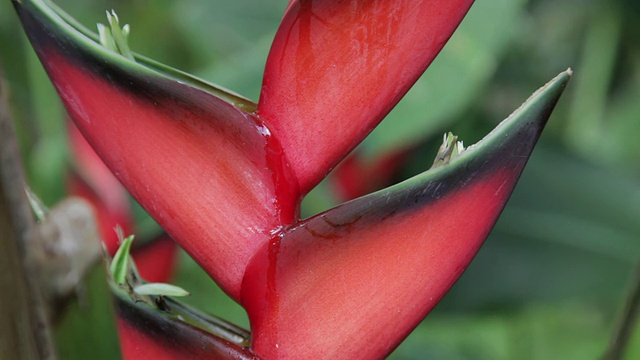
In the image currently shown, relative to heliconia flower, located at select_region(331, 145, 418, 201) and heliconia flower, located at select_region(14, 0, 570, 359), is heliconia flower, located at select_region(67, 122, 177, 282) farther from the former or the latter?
heliconia flower, located at select_region(14, 0, 570, 359)

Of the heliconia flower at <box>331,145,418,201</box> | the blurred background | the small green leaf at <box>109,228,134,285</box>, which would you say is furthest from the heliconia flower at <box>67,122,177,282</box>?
the small green leaf at <box>109,228,134,285</box>

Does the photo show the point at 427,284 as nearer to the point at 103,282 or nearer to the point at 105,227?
the point at 103,282

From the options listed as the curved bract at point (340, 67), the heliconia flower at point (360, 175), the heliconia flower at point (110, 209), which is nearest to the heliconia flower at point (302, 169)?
the curved bract at point (340, 67)

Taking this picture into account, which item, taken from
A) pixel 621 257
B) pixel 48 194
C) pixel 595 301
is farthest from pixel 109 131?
pixel 595 301

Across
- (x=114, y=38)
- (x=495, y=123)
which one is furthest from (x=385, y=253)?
(x=495, y=123)

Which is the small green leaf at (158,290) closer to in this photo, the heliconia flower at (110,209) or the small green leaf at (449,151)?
the small green leaf at (449,151)

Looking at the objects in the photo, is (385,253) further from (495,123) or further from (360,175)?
(495,123)
